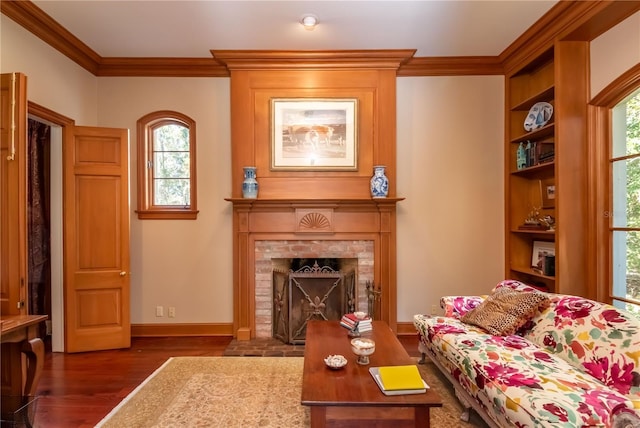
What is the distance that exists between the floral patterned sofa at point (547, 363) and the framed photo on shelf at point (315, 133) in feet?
6.59

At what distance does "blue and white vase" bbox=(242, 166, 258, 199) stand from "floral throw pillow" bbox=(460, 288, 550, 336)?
243 cm

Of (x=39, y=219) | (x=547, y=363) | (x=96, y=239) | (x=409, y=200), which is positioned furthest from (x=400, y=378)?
(x=39, y=219)

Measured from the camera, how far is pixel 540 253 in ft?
11.7

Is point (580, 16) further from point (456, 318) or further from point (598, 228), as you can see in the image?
point (456, 318)

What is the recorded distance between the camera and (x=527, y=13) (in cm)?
300

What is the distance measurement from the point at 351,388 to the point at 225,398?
1227mm

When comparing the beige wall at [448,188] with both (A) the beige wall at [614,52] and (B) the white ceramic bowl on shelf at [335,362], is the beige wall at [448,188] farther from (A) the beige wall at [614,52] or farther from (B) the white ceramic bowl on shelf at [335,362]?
(B) the white ceramic bowl on shelf at [335,362]

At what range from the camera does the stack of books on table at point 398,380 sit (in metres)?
1.70

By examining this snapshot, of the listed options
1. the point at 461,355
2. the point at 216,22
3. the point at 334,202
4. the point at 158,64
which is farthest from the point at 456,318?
the point at 158,64

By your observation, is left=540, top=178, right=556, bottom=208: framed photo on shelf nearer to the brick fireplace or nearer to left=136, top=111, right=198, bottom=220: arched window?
the brick fireplace

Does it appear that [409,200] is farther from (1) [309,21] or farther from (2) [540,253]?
(1) [309,21]

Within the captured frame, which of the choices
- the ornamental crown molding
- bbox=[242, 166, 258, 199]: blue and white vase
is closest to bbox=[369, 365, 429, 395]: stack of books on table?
bbox=[242, 166, 258, 199]: blue and white vase

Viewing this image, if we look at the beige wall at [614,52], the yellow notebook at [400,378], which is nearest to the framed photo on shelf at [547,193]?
the beige wall at [614,52]

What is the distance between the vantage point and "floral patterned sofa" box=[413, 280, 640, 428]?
1.56 meters
